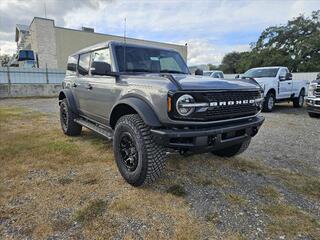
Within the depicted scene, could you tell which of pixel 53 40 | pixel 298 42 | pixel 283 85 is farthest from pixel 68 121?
pixel 298 42

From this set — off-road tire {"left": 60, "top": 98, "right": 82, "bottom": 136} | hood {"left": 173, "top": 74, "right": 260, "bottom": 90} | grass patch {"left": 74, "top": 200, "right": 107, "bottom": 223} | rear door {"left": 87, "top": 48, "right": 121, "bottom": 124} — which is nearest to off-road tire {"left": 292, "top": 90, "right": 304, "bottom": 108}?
hood {"left": 173, "top": 74, "right": 260, "bottom": 90}

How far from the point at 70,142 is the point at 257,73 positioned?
351 inches

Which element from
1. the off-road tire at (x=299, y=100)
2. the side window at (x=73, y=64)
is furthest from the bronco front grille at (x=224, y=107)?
the off-road tire at (x=299, y=100)

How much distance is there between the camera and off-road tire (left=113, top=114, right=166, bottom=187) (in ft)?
9.75

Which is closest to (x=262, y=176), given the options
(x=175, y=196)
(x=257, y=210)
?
(x=257, y=210)

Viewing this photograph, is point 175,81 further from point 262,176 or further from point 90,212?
point 262,176

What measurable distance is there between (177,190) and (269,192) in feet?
3.73

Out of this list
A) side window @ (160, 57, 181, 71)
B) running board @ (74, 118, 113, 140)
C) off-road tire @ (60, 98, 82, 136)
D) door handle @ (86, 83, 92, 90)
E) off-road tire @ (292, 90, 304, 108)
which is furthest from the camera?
off-road tire @ (292, 90, 304, 108)

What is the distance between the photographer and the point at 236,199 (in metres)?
2.99

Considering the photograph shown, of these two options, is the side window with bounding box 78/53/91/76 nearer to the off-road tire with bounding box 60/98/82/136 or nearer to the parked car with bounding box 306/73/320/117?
the off-road tire with bounding box 60/98/82/136

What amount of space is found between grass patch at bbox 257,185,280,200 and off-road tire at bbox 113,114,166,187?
4.17ft

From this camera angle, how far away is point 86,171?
12.5ft

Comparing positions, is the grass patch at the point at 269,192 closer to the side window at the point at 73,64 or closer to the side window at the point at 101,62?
the side window at the point at 101,62

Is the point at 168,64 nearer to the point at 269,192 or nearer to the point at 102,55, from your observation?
the point at 102,55
